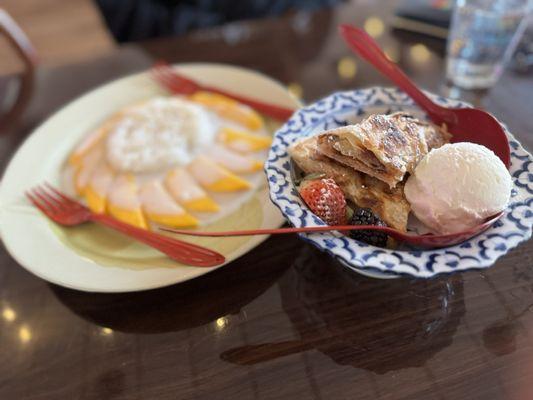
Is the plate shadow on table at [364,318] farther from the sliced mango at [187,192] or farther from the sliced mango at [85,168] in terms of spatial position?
the sliced mango at [85,168]

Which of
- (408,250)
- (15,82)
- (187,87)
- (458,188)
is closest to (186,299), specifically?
(408,250)

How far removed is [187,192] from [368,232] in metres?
0.52

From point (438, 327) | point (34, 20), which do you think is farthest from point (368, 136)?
point (34, 20)

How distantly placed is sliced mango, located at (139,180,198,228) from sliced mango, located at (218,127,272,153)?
0.23 metres

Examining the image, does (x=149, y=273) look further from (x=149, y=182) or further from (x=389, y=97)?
(x=389, y=97)

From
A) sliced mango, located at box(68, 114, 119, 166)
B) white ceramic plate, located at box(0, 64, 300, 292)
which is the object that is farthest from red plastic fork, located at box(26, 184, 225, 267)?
sliced mango, located at box(68, 114, 119, 166)

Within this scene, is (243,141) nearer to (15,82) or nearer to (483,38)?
(483,38)

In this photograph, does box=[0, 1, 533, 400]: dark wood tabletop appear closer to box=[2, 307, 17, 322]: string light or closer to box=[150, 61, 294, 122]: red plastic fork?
box=[2, 307, 17, 322]: string light

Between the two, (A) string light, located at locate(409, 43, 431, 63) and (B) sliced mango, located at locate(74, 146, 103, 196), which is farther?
(A) string light, located at locate(409, 43, 431, 63)

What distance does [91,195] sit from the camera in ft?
3.56

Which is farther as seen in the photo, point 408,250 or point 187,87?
point 187,87

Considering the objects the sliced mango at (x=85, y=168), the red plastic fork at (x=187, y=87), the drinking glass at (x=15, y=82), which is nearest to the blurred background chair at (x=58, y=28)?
the drinking glass at (x=15, y=82)

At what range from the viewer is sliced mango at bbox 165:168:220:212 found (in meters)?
1.02

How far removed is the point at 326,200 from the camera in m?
0.70
